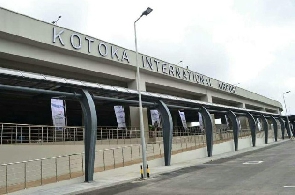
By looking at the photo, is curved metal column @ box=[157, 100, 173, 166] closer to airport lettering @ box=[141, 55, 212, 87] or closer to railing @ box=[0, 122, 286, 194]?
railing @ box=[0, 122, 286, 194]

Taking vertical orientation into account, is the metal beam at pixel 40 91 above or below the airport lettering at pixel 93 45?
below

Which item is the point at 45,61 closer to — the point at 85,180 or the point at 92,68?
the point at 92,68

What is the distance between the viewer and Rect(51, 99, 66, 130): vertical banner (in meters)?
20.0

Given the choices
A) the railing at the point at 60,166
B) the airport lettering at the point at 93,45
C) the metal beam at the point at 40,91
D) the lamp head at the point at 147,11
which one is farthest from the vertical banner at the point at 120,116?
the lamp head at the point at 147,11

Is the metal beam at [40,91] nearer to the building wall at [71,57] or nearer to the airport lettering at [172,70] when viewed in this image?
the building wall at [71,57]

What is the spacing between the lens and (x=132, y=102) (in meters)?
21.9

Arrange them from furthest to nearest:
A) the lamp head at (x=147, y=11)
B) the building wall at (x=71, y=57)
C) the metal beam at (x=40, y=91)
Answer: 1. the building wall at (x=71, y=57)
2. the lamp head at (x=147, y=11)
3. the metal beam at (x=40, y=91)

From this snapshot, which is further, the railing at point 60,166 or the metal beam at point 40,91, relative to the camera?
the railing at point 60,166

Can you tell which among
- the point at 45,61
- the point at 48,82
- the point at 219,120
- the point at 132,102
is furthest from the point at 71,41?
the point at 219,120

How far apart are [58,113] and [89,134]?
15.6ft

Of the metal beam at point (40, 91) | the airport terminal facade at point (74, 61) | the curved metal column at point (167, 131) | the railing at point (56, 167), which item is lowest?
the railing at point (56, 167)

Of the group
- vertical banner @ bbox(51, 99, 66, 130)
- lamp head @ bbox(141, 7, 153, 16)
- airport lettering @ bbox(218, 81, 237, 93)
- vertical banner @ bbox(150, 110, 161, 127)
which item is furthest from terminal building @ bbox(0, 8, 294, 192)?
airport lettering @ bbox(218, 81, 237, 93)

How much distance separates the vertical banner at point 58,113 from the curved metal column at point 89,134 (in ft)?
11.9

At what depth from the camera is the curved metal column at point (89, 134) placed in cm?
1634
